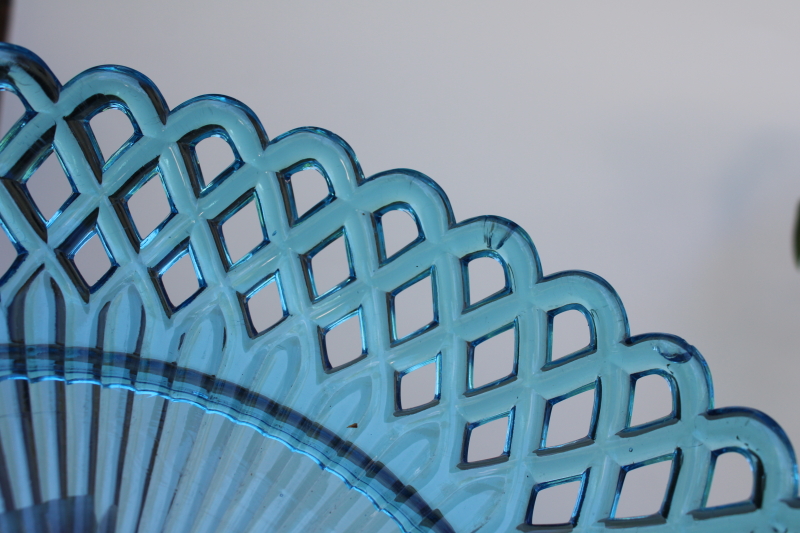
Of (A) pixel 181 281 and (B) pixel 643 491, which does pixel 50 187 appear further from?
(B) pixel 643 491

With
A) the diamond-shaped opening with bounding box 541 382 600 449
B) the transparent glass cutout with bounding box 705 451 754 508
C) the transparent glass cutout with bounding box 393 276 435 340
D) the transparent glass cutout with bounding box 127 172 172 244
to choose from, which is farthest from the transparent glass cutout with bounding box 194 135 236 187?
the transparent glass cutout with bounding box 705 451 754 508

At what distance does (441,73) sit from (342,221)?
0.28 metres

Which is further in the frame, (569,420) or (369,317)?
(569,420)

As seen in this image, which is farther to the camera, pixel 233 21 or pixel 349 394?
pixel 233 21

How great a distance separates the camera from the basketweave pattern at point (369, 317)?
0.50ft

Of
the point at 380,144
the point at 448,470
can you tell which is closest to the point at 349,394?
the point at 448,470

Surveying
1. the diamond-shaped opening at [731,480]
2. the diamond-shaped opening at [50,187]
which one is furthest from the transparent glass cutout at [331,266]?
the diamond-shaped opening at [731,480]

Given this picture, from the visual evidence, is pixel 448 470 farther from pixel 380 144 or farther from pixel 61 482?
pixel 380 144

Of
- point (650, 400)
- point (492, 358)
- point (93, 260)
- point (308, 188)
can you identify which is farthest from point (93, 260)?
point (650, 400)

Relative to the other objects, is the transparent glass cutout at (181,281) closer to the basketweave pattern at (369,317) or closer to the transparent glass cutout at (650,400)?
the basketweave pattern at (369,317)

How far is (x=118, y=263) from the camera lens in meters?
0.18

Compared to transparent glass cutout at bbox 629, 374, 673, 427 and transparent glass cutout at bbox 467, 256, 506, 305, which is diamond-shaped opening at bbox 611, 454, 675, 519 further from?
transparent glass cutout at bbox 467, 256, 506, 305

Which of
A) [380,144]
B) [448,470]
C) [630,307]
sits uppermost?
[380,144]

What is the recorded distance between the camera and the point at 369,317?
0.58ft
